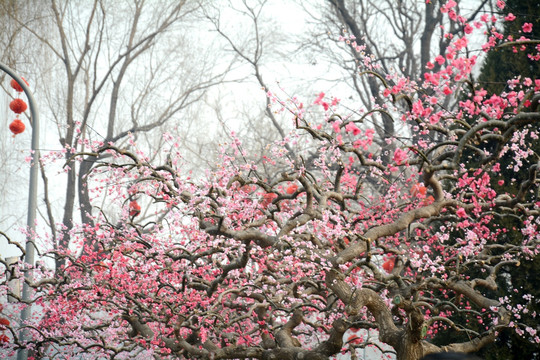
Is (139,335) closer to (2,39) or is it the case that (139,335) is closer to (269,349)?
(269,349)

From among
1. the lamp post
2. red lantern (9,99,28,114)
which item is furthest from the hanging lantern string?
the lamp post

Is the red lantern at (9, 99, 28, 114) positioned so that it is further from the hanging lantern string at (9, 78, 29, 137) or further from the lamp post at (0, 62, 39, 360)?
the lamp post at (0, 62, 39, 360)

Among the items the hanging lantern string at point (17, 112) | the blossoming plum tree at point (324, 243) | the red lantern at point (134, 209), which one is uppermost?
the hanging lantern string at point (17, 112)

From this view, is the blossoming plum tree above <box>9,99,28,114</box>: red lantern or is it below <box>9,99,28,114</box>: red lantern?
below

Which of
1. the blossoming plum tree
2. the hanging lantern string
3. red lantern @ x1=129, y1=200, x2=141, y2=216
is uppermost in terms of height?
the hanging lantern string

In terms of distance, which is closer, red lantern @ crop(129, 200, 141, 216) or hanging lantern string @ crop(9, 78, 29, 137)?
red lantern @ crop(129, 200, 141, 216)

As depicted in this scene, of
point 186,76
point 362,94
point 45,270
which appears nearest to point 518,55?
point 362,94

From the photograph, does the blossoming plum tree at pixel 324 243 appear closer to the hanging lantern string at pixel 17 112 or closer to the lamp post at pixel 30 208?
the lamp post at pixel 30 208

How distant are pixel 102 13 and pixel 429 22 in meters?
9.39

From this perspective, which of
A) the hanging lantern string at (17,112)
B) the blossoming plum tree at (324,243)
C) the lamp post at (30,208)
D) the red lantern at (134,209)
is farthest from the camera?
the hanging lantern string at (17,112)

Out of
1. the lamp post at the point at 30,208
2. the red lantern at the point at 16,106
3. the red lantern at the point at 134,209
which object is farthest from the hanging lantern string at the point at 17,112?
the red lantern at the point at 134,209

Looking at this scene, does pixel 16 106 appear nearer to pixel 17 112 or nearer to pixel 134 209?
pixel 17 112

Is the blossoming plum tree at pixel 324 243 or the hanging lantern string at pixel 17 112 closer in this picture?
the blossoming plum tree at pixel 324 243

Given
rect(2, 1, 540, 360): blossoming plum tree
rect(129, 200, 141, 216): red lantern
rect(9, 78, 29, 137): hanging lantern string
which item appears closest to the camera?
rect(2, 1, 540, 360): blossoming plum tree
